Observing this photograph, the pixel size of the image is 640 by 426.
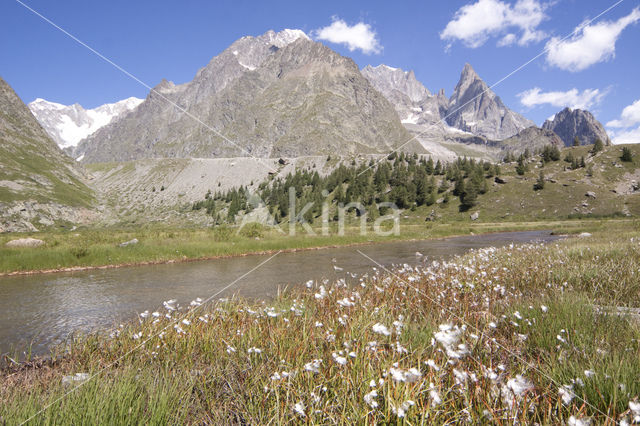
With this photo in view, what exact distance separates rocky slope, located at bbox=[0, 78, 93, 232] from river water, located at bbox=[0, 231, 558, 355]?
62.4 meters

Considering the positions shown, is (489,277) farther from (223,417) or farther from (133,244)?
(133,244)

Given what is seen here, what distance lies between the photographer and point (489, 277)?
11414mm

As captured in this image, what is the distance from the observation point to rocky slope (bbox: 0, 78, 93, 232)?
7326 cm

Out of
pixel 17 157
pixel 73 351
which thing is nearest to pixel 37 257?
pixel 73 351

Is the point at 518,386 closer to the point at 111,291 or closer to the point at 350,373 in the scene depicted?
Answer: the point at 350,373

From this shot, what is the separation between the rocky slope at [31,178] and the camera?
73.3 m

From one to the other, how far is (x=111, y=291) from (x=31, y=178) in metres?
109

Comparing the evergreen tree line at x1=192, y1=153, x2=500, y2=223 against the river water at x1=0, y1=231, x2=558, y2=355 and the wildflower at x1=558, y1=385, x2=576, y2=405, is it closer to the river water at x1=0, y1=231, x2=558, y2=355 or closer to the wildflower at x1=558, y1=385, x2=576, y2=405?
the river water at x1=0, y1=231, x2=558, y2=355

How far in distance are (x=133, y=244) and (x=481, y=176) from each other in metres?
94.1

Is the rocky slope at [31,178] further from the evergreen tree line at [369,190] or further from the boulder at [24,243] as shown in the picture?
the boulder at [24,243]

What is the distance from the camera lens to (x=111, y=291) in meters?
17.0

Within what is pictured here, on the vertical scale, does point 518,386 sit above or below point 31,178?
below

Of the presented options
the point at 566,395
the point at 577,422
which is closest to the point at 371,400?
the point at 577,422

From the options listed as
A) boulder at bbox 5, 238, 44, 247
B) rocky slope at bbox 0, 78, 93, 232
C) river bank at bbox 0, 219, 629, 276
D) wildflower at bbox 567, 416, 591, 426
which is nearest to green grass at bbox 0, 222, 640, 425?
wildflower at bbox 567, 416, 591, 426
